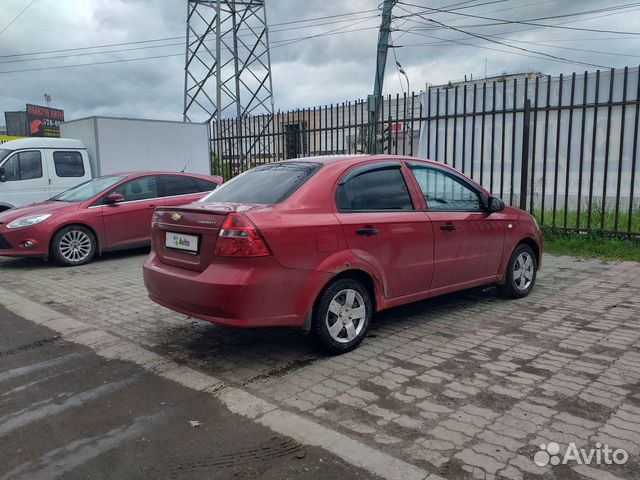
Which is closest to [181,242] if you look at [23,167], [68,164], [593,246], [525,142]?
[593,246]

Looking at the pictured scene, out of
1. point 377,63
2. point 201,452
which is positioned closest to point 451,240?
point 201,452

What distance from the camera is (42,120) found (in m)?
49.5

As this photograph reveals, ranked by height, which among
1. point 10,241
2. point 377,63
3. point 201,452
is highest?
point 377,63

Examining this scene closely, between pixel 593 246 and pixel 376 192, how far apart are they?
227 inches

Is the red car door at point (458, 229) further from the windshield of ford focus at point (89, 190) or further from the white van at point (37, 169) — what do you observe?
the white van at point (37, 169)

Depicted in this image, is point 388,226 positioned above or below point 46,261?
above

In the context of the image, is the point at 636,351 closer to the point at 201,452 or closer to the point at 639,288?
the point at 639,288

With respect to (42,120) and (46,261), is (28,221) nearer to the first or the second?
(46,261)

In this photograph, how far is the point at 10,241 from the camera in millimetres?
8203

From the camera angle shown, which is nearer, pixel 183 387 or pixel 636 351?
pixel 183 387

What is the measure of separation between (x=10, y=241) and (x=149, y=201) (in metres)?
2.22

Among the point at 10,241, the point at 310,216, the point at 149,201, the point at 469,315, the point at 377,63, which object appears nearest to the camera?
the point at 310,216

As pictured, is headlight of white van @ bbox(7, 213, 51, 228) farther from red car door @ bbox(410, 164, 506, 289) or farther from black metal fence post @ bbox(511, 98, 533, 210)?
black metal fence post @ bbox(511, 98, 533, 210)

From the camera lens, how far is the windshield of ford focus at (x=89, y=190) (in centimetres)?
906
